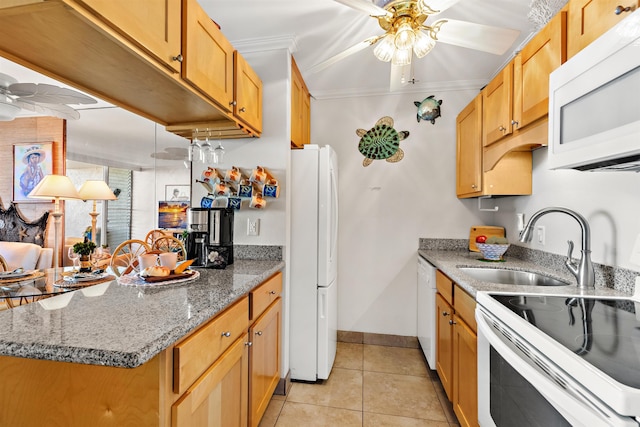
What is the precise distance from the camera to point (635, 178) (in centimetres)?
130

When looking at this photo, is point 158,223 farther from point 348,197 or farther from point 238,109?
point 348,197

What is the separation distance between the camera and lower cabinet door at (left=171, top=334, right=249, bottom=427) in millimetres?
924

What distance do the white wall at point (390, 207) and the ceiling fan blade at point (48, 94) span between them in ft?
→ 6.24

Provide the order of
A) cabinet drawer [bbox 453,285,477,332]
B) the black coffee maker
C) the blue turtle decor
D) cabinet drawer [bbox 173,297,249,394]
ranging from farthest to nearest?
→ 1. the blue turtle decor
2. the black coffee maker
3. cabinet drawer [bbox 453,285,477,332]
4. cabinet drawer [bbox 173,297,249,394]

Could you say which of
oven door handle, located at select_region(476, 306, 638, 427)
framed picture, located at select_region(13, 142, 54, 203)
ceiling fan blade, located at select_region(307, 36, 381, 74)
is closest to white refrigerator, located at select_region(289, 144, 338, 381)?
ceiling fan blade, located at select_region(307, 36, 381, 74)

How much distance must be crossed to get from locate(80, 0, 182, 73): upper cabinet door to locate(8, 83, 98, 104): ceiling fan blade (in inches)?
44.1

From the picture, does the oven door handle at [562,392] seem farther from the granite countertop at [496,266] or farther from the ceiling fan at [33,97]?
the ceiling fan at [33,97]

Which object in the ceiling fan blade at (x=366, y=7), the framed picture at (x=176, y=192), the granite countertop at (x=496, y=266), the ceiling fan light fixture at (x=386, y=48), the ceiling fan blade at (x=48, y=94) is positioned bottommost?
the granite countertop at (x=496, y=266)

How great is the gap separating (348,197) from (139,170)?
1989mm

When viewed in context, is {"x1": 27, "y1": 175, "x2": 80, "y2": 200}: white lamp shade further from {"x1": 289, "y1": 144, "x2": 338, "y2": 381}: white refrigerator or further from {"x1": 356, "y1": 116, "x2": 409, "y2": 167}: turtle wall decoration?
{"x1": 356, "y1": 116, "x2": 409, "y2": 167}: turtle wall decoration

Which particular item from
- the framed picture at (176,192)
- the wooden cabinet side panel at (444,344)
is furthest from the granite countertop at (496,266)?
the framed picture at (176,192)

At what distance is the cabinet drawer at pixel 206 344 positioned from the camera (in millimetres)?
880

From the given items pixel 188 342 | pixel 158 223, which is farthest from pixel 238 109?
pixel 158 223

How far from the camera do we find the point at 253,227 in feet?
7.09
